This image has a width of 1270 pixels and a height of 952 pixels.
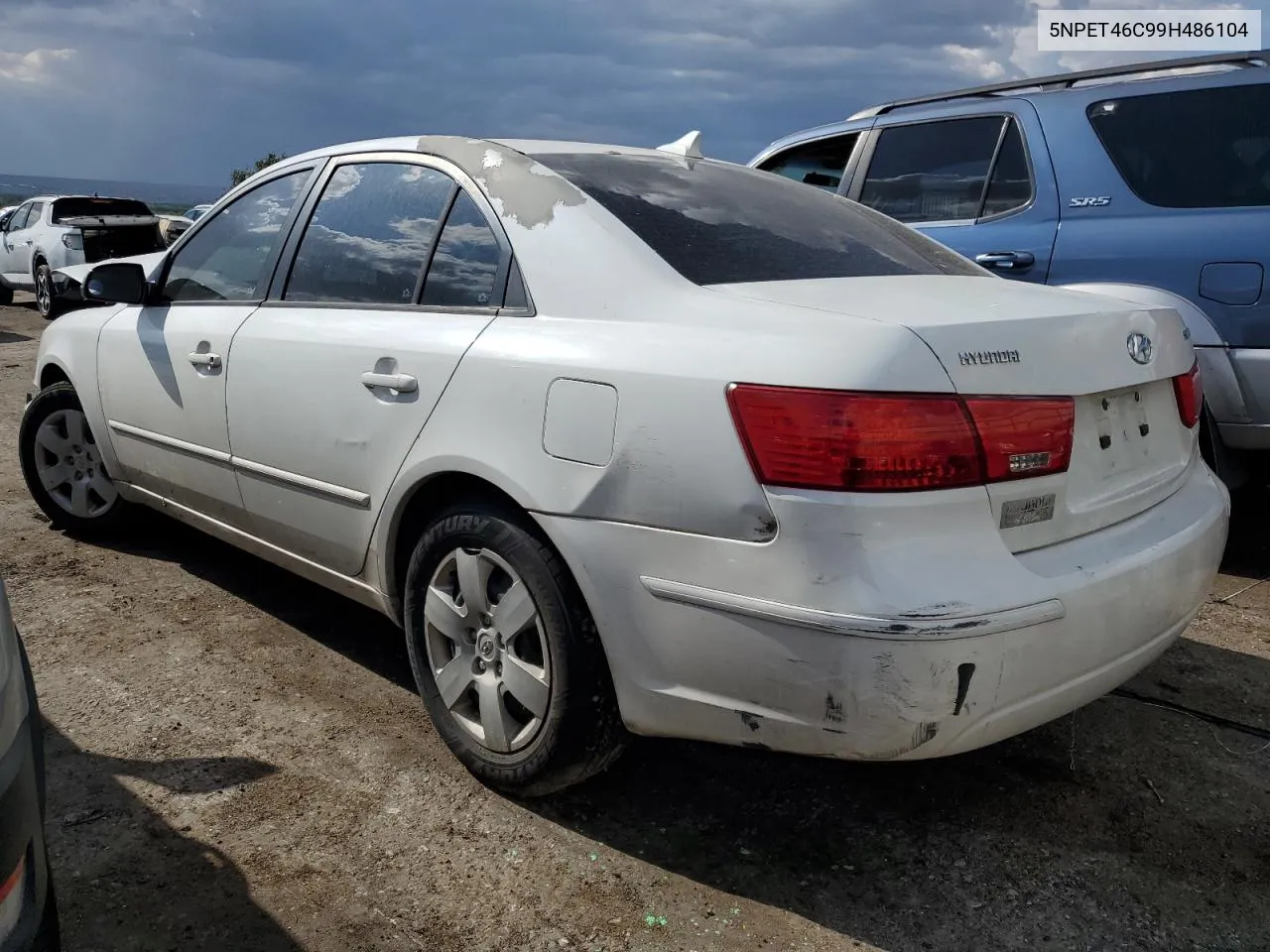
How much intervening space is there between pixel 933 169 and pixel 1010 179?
1.72 ft

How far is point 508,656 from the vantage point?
100.0 inches

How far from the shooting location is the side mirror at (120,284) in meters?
3.84

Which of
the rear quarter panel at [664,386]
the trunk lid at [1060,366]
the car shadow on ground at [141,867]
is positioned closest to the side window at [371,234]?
the rear quarter panel at [664,386]

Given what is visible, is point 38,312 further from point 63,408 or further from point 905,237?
point 905,237

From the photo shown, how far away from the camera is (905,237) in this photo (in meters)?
3.16

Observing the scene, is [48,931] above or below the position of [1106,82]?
below

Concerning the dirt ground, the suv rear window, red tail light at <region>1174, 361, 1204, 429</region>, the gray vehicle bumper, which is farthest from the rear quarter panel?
the suv rear window

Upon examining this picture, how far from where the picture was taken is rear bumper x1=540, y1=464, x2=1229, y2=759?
1975 millimetres

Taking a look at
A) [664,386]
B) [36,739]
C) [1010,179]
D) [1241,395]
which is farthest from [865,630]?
[1010,179]

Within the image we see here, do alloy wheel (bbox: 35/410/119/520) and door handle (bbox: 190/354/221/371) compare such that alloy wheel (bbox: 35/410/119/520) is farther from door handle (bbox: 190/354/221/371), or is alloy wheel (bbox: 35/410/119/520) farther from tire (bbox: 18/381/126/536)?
door handle (bbox: 190/354/221/371)

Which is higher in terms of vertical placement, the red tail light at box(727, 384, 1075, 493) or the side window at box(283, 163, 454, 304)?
the side window at box(283, 163, 454, 304)

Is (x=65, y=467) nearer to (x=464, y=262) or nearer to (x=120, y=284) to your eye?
(x=120, y=284)

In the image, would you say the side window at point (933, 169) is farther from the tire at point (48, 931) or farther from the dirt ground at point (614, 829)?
the tire at point (48, 931)

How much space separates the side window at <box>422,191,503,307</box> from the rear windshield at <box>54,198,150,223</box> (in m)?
14.4
